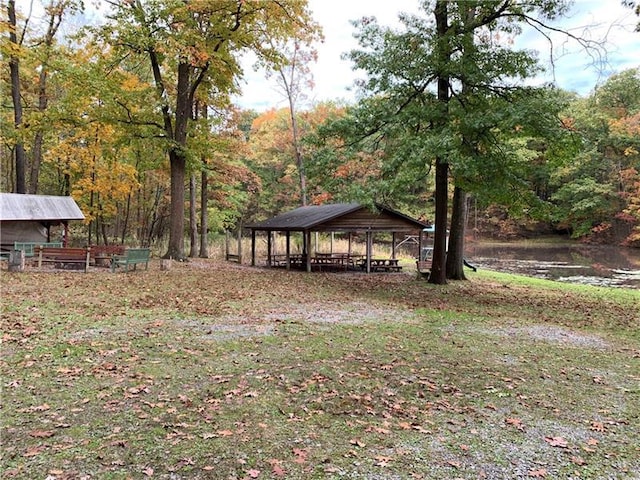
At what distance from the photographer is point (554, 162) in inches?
464

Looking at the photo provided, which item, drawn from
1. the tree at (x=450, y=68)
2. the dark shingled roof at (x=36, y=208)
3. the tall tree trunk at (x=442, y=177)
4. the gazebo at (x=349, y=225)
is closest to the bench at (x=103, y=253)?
the dark shingled roof at (x=36, y=208)

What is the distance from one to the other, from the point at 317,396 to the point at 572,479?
7.39 ft

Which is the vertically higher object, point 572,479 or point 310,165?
point 310,165

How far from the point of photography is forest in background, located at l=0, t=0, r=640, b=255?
1130cm

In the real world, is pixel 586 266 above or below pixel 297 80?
below

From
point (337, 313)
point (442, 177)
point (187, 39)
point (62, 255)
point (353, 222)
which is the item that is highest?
point (187, 39)

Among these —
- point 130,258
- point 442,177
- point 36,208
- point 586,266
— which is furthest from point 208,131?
point 586,266

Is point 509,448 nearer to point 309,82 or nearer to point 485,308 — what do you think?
point 485,308

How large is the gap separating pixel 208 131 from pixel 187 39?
4369mm

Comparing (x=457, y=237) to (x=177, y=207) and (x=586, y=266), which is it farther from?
(x=586, y=266)

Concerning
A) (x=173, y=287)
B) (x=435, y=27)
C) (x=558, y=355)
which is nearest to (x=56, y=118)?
(x=173, y=287)

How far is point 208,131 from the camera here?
18.7 metres

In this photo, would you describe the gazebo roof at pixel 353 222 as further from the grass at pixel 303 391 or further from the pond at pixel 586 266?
the grass at pixel 303 391

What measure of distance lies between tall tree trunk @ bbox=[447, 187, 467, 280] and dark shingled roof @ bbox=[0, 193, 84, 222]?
1413 cm
